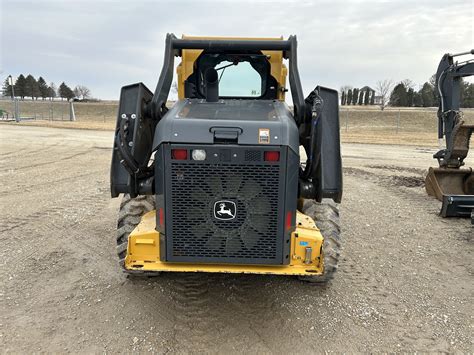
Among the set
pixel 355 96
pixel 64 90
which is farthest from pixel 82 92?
pixel 355 96

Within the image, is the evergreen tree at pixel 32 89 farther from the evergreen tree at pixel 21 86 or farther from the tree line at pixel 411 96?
the tree line at pixel 411 96

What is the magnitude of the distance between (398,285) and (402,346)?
1.15 metres

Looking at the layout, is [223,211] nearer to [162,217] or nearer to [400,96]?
[162,217]

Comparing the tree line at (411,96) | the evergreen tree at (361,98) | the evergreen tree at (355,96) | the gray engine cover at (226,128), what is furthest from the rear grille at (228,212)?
the evergreen tree at (355,96)

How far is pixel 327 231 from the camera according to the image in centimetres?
402

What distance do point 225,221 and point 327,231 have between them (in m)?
1.22

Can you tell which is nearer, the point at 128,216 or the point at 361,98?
the point at 128,216

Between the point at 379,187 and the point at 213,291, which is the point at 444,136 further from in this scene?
the point at 213,291

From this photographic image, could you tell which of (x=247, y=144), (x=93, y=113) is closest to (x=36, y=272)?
(x=247, y=144)

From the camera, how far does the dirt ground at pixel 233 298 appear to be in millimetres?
3352

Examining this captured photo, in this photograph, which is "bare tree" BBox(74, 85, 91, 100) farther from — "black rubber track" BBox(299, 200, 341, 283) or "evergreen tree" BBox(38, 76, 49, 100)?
"black rubber track" BBox(299, 200, 341, 283)

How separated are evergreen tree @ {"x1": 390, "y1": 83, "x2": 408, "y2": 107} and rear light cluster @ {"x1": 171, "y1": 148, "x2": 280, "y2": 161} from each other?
206 feet

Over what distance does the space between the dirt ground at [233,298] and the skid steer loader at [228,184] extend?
0.49m

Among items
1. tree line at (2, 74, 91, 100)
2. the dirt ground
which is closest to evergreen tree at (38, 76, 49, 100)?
tree line at (2, 74, 91, 100)
